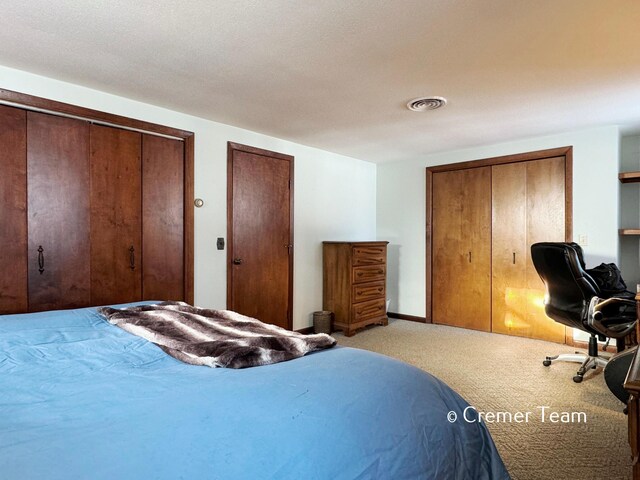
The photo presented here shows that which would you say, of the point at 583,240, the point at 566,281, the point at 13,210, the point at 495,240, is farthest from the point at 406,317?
the point at 13,210

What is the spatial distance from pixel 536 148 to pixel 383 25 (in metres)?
3.03

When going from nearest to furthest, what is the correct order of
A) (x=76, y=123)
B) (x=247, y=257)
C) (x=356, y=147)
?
(x=76, y=123) → (x=247, y=257) → (x=356, y=147)

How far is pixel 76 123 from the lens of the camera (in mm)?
2768

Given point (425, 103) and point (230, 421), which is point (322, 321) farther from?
point (230, 421)

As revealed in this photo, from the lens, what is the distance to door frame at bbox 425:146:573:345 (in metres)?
3.91

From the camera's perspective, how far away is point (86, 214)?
9.21 ft

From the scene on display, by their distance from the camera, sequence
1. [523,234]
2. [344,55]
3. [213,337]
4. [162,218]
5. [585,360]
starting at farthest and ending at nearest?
[523,234]
[162,218]
[585,360]
[344,55]
[213,337]

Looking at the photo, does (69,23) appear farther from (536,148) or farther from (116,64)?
(536,148)

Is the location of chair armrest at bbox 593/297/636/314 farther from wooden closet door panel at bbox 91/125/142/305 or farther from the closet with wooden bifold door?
wooden closet door panel at bbox 91/125/142/305

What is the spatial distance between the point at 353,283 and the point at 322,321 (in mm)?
580

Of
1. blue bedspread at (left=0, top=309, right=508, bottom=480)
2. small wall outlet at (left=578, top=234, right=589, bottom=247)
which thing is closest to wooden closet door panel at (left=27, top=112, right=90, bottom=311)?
blue bedspread at (left=0, top=309, right=508, bottom=480)

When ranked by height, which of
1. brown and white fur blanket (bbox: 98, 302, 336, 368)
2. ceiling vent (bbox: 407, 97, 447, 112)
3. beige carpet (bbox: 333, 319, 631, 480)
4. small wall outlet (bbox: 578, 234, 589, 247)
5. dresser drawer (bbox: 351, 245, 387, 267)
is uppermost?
ceiling vent (bbox: 407, 97, 447, 112)

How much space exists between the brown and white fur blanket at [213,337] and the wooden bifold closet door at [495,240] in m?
3.57

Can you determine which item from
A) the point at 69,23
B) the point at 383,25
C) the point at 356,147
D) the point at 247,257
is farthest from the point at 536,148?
the point at 69,23
